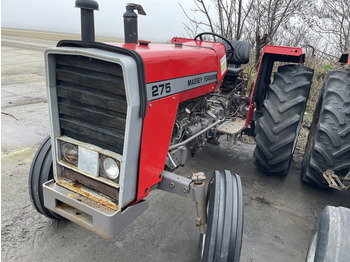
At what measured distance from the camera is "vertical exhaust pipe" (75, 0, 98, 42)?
1.75 meters

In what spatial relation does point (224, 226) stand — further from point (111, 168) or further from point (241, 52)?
point (241, 52)

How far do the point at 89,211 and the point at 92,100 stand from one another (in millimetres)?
668

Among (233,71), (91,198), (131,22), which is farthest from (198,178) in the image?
(233,71)

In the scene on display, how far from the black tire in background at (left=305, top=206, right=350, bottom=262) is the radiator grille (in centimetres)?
121

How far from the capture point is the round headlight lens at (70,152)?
1985 millimetres

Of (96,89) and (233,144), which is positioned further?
(233,144)

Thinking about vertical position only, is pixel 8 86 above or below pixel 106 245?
below

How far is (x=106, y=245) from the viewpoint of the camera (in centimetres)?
237

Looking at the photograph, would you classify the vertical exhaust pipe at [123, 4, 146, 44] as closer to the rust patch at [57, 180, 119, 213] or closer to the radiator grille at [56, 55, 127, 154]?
the radiator grille at [56, 55, 127, 154]

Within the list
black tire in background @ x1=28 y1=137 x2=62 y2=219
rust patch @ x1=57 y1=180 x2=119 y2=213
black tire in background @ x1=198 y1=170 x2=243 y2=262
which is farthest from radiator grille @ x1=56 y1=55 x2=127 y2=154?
black tire in background @ x1=198 y1=170 x2=243 y2=262

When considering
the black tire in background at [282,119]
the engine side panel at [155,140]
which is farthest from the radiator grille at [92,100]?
the black tire in background at [282,119]

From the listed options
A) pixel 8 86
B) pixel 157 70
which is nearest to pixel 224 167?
pixel 157 70

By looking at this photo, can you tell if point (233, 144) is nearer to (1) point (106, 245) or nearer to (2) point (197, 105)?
(2) point (197, 105)

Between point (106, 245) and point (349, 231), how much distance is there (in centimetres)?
174
